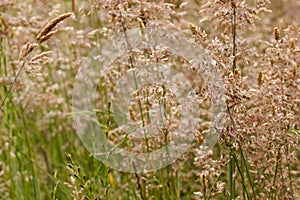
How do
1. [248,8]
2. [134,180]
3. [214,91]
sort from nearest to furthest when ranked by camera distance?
[214,91] → [248,8] → [134,180]

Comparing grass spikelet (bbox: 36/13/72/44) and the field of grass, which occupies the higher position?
grass spikelet (bbox: 36/13/72/44)

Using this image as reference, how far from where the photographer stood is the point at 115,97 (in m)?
2.95

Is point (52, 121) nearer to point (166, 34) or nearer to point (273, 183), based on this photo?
point (166, 34)

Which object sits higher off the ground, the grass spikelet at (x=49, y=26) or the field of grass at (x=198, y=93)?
the grass spikelet at (x=49, y=26)

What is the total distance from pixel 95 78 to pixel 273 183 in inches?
53.0

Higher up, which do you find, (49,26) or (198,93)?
(49,26)

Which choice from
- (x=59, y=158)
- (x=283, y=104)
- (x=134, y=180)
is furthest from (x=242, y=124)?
(x=59, y=158)

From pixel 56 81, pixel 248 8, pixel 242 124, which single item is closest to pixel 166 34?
pixel 248 8

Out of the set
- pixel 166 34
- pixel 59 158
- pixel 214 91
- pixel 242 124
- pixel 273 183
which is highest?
pixel 166 34

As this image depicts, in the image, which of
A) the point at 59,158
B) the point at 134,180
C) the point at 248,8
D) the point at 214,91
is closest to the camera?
the point at 214,91

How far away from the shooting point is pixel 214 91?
5.59 feet

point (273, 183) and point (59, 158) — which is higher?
point (273, 183)

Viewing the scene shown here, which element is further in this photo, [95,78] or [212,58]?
[95,78]

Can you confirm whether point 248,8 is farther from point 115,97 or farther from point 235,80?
Answer: point 115,97
